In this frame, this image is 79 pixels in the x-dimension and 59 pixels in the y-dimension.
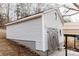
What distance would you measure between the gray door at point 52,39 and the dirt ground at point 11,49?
0.79 feet

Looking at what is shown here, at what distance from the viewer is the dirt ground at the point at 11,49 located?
2.28 m

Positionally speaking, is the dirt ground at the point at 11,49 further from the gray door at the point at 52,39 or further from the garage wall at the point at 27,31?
the gray door at the point at 52,39

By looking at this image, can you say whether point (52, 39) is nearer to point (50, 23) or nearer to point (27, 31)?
point (50, 23)

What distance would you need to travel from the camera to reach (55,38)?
2.28 metres

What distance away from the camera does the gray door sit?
2.25 m

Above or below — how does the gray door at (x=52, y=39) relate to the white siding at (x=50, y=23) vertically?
below

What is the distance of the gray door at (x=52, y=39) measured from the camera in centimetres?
225

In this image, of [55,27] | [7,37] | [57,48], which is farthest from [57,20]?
[7,37]

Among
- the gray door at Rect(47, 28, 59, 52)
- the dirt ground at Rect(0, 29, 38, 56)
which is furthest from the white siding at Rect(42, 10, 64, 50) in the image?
the dirt ground at Rect(0, 29, 38, 56)

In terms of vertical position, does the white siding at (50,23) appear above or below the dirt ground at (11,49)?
above

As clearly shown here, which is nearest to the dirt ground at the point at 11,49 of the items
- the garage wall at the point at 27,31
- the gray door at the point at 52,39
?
the garage wall at the point at 27,31

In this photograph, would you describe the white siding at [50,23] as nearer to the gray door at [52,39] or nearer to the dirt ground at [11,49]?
the gray door at [52,39]

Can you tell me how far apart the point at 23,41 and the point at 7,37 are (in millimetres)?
234

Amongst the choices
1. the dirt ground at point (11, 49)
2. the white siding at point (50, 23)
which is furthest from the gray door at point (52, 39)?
the dirt ground at point (11, 49)
